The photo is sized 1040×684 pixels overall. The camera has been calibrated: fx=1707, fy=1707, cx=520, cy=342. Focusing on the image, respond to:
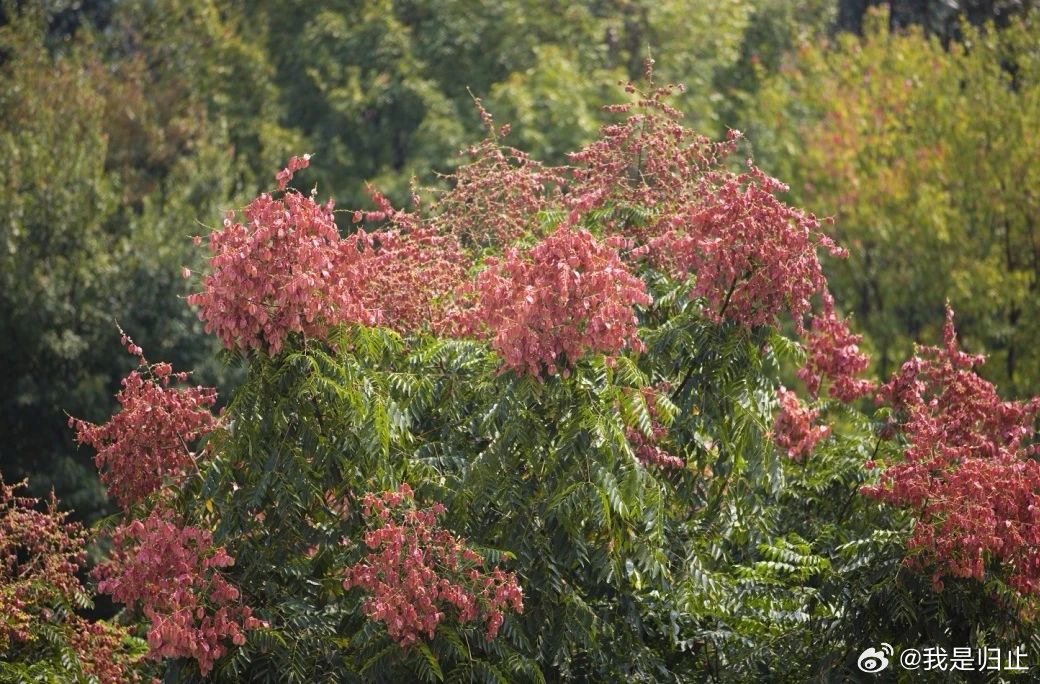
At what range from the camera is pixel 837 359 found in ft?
44.0

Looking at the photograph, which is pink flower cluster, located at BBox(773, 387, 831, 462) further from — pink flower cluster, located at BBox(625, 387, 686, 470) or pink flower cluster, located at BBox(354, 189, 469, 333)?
pink flower cluster, located at BBox(354, 189, 469, 333)

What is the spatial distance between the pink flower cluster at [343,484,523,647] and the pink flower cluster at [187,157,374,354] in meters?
1.23

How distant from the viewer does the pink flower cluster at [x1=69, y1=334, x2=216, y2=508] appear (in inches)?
450

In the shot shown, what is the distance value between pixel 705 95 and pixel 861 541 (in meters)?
21.6

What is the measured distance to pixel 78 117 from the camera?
94.2 feet

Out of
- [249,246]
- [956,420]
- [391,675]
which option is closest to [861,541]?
[956,420]

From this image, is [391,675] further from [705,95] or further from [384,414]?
[705,95]

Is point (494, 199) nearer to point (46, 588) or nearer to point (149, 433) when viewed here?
point (149, 433)

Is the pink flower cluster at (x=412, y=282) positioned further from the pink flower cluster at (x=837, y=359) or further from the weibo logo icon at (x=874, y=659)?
the weibo logo icon at (x=874, y=659)

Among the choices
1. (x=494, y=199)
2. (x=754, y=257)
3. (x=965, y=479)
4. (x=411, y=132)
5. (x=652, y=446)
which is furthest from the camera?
(x=411, y=132)

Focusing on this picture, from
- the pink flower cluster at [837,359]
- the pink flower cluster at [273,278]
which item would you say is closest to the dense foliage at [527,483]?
the pink flower cluster at [273,278]

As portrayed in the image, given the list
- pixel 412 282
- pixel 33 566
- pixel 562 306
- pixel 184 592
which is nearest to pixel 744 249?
pixel 562 306

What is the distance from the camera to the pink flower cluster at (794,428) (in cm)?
1302

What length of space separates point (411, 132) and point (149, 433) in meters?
21.3
